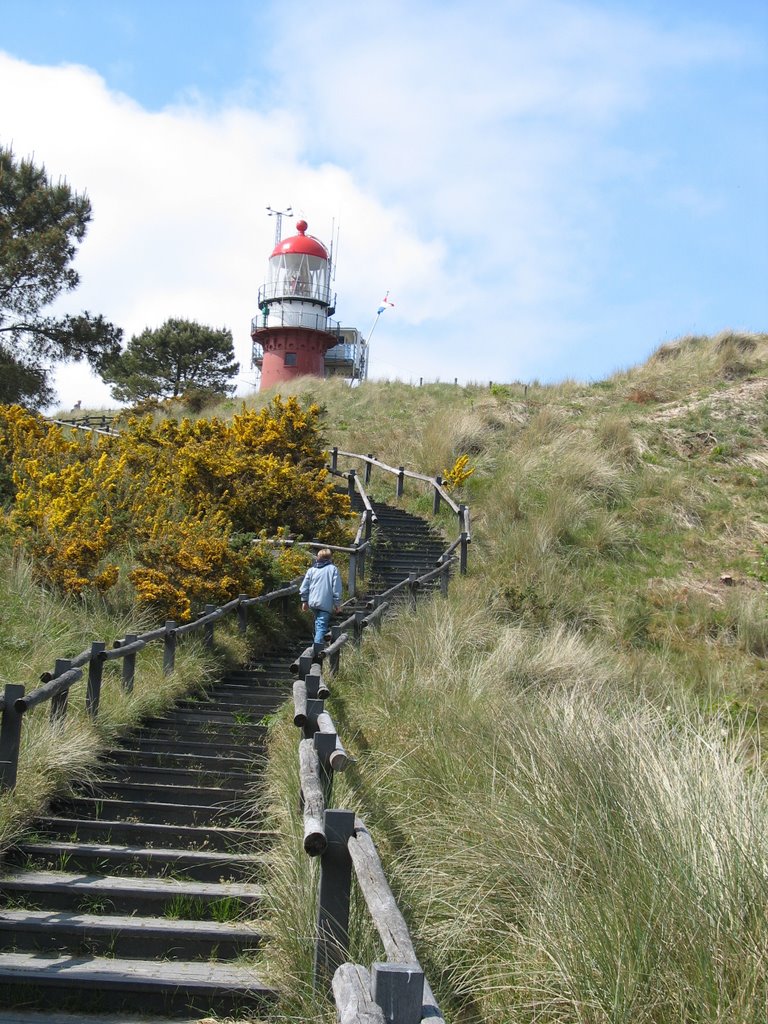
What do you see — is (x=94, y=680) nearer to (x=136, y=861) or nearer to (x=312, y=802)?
(x=136, y=861)

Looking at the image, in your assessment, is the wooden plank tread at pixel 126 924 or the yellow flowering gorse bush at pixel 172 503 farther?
the yellow flowering gorse bush at pixel 172 503

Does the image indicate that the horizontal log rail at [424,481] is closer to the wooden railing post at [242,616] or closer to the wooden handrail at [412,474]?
the wooden handrail at [412,474]

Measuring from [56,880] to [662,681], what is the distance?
731 cm

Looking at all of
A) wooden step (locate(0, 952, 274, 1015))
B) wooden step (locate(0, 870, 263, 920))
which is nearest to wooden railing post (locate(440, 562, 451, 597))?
wooden step (locate(0, 870, 263, 920))

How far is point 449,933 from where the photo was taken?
4188 millimetres

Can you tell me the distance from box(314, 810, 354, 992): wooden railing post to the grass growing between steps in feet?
8.93

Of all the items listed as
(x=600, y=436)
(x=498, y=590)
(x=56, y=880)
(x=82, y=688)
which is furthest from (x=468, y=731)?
(x=600, y=436)

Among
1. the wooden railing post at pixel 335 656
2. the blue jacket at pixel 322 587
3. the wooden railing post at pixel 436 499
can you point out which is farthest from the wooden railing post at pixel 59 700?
the wooden railing post at pixel 436 499

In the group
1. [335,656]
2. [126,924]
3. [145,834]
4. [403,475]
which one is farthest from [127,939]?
[403,475]

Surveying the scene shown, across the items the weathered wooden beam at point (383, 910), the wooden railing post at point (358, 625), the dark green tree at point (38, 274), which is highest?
the dark green tree at point (38, 274)

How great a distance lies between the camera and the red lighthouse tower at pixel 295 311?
42.0 meters

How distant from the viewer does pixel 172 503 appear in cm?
1538

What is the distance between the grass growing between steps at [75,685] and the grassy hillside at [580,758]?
1511 millimetres

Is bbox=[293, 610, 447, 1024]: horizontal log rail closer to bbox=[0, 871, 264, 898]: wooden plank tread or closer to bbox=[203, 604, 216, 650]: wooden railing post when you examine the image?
bbox=[0, 871, 264, 898]: wooden plank tread
